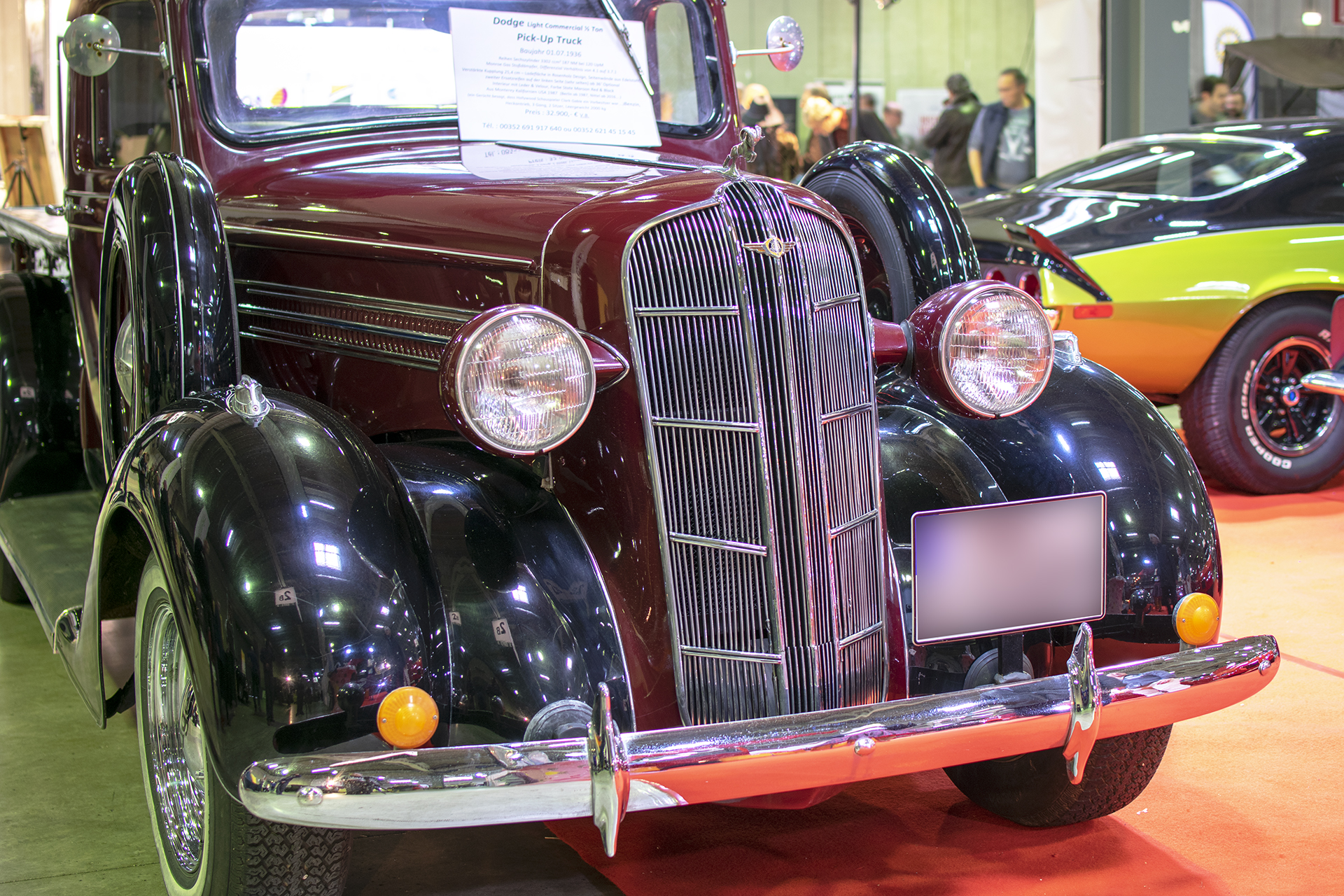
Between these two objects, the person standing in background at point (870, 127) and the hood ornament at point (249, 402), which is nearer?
the hood ornament at point (249, 402)

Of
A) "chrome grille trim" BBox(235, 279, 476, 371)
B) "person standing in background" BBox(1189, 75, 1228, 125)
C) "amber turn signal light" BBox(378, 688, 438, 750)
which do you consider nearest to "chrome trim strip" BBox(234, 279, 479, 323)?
"chrome grille trim" BBox(235, 279, 476, 371)

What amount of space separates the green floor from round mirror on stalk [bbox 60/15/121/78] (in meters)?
1.16

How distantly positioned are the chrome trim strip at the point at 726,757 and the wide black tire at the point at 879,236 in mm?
988

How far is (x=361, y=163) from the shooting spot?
2.65m

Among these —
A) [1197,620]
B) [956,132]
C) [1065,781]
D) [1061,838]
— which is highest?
[956,132]

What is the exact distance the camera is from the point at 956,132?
386 inches

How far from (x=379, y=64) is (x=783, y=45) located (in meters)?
1.12

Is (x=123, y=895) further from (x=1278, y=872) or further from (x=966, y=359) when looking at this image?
(x=1278, y=872)

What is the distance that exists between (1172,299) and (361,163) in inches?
143

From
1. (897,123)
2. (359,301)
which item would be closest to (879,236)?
(359,301)

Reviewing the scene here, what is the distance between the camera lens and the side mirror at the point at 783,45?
3361 millimetres

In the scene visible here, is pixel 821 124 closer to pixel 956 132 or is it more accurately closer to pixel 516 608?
pixel 956 132

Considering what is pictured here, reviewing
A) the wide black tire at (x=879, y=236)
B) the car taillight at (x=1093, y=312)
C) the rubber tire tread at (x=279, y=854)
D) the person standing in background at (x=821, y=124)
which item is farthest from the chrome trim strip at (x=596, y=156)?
the person standing in background at (x=821, y=124)

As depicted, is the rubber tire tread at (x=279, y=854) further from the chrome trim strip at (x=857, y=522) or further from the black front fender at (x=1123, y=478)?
the black front fender at (x=1123, y=478)
